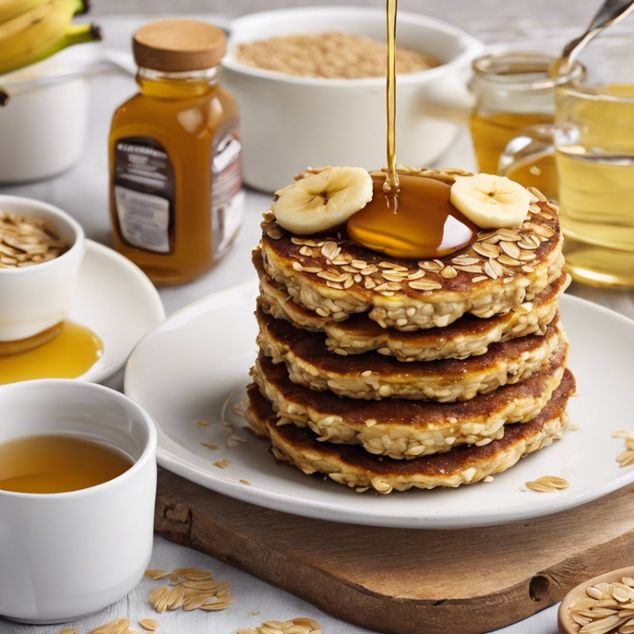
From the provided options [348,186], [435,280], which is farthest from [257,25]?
[435,280]

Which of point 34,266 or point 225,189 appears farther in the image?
point 225,189

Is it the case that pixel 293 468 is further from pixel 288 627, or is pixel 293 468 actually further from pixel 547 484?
pixel 547 484

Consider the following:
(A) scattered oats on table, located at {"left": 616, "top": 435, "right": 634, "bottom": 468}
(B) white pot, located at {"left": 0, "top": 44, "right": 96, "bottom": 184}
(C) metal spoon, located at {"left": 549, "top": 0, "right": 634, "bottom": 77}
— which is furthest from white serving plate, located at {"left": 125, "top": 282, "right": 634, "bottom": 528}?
(B) white pot, located at {"left": 0, "top": 44, "right": 96, "bottom": 184}

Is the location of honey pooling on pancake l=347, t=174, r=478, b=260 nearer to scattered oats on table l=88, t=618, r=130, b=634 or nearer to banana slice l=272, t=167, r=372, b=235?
banana slice l=272, t=167, r=372, b=235

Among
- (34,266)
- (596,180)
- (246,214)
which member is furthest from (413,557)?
(246,214)

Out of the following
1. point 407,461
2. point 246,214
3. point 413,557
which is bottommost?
point 246,214

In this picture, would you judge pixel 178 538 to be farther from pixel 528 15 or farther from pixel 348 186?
pixel 528 15

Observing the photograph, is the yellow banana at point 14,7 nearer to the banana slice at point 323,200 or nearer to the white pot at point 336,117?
the white pot at point 336,117

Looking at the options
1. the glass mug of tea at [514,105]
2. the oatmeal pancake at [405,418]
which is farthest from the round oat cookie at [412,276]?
the glass mug of tea at [514,105]
